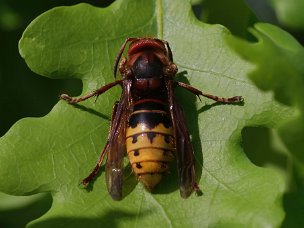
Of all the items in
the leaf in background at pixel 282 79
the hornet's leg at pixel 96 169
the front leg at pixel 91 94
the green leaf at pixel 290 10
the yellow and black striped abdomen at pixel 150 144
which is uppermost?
the leaf in background at pixel 282 79

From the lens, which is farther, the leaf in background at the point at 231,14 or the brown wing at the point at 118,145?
the leaf in background at the point at 231,14

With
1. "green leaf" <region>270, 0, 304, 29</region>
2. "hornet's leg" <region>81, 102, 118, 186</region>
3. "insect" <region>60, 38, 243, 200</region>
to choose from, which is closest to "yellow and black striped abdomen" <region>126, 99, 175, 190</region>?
"insect" <region>60, 38, 243, 200</region>

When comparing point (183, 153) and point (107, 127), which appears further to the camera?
point (107, 127)

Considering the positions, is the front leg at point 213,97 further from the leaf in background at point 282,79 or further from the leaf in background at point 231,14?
the leaf in background at point 282,79

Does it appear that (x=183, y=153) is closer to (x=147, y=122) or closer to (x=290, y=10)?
(x=147, y=122)

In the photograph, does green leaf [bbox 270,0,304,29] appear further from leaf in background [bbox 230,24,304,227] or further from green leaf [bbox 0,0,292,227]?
leaf in background [bbox 230,24,304,227]

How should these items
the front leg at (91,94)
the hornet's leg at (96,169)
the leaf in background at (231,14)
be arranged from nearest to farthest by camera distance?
1. the hornet's leg at (96,169)
2. the front leg at (91,94)
3. the leaf in background at (231,14)

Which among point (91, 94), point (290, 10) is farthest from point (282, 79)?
point (91, 94)

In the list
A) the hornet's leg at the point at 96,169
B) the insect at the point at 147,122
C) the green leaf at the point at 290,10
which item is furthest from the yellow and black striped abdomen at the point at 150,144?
the green leaf at the point at 290,10
